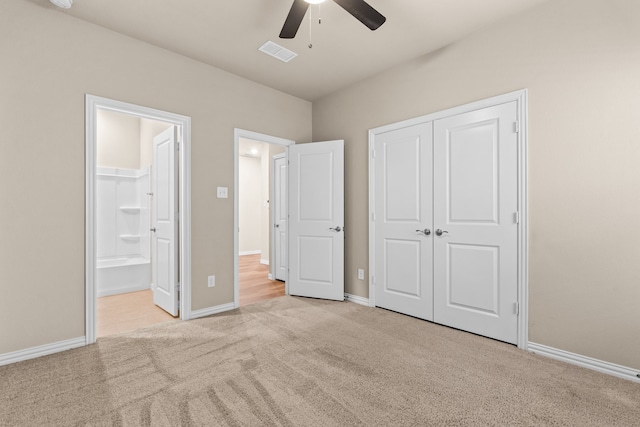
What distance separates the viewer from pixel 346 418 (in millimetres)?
1633

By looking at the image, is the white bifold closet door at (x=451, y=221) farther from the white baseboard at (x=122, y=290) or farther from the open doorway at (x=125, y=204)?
the white baseboard at (x=122, y=290)

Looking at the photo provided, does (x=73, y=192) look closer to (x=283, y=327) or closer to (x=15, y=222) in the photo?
(x=15, y=222)

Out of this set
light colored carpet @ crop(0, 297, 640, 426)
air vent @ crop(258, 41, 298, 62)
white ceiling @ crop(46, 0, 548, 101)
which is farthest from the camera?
air vent @ crop(258, 41, 298, 62)

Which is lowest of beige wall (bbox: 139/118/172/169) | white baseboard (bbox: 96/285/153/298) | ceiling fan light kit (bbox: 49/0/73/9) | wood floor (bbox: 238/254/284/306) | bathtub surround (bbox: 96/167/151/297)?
wood floor (bbox: 238/254/284/306)

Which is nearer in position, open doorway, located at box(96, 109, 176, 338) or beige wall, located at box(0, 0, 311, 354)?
beige wall, located at box(0, 0, 311, 354)

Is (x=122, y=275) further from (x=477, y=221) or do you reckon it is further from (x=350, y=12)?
(x=477, y=221)

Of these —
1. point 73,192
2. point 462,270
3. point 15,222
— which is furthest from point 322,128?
point 15,222

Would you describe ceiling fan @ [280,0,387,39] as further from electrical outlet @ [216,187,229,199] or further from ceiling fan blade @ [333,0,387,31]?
electrical outlet @ [216,187,229,199]

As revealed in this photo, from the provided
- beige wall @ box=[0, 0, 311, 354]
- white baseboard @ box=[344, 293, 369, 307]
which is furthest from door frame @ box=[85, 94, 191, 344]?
white baseboard @ box=[344, 293, 369, 307]

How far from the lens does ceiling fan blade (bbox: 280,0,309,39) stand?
1.93 meters

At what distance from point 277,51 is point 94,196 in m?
2.20

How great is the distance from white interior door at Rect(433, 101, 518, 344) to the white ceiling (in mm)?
798

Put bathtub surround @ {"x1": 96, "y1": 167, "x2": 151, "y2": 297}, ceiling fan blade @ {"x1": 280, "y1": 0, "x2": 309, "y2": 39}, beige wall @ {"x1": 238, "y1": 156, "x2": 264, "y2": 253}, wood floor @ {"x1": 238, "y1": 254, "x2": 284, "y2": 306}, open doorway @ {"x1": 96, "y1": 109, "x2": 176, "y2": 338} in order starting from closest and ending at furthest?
1. ceiling fan blade @ {"x1": 280, "y1": 0, "x2": 309, "y2": 39}
2. wood floor @ {"x1": 238, "y1": 254, "x2": 284, "y2": 306}
3. open doorway @ {"x1": 96, "y1": 109, "x2": 176, "y2": 338}
4. bathtub surround @ {"x1": 96, "y1": 167, "x2": 151, "y2": 297}
5. beige wall @ {"x1": 238, "y1": 156, "x2": 264, "y2": 253}

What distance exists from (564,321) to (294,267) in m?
2.89
